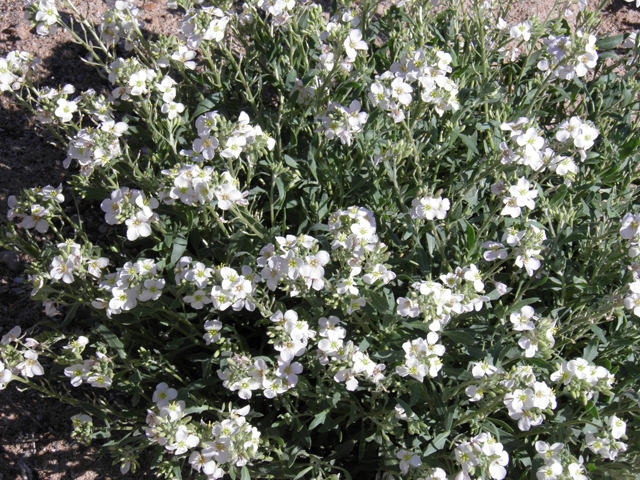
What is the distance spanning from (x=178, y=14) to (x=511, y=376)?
5347 mm

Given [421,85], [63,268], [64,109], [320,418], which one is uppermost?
[64,109]

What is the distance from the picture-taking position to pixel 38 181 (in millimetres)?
4809

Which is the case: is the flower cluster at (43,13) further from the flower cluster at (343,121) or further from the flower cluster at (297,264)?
the flower cluster at (297,264)

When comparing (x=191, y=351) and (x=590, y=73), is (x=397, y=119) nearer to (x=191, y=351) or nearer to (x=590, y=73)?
(x=191, y=351)

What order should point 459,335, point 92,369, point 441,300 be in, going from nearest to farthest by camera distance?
point 441,300, point 92,369, point 459,335

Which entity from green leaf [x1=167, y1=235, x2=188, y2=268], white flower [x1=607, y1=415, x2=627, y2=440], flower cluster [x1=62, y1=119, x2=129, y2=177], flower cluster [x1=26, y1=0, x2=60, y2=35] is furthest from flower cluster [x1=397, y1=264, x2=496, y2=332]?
flower cluster [x1=26, y1=0, x2=60, y2=35]

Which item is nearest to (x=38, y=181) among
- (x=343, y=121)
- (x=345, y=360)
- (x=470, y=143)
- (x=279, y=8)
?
(x=279, y=8)

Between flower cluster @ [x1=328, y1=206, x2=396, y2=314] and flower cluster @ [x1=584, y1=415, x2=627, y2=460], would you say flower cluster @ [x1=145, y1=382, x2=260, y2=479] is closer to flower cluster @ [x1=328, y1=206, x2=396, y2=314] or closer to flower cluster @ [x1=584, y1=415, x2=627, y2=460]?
flower cluster @ [x1=328, y1=206, x2=396, y2=314]

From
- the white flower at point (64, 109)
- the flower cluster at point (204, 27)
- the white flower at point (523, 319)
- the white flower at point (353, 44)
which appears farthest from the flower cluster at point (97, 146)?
the white flower at point (523, 319)

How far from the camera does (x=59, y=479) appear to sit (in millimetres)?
3764

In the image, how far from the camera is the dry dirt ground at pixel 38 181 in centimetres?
381

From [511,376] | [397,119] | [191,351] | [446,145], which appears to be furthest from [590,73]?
[191,351]

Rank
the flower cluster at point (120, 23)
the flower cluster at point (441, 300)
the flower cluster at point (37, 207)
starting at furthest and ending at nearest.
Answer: the flower cluster at point (120, 23)
the flower cluster at point (37, 207)
the flower cluster at point (441, 300)

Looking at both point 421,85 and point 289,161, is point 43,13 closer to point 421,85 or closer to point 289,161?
point 289,161
